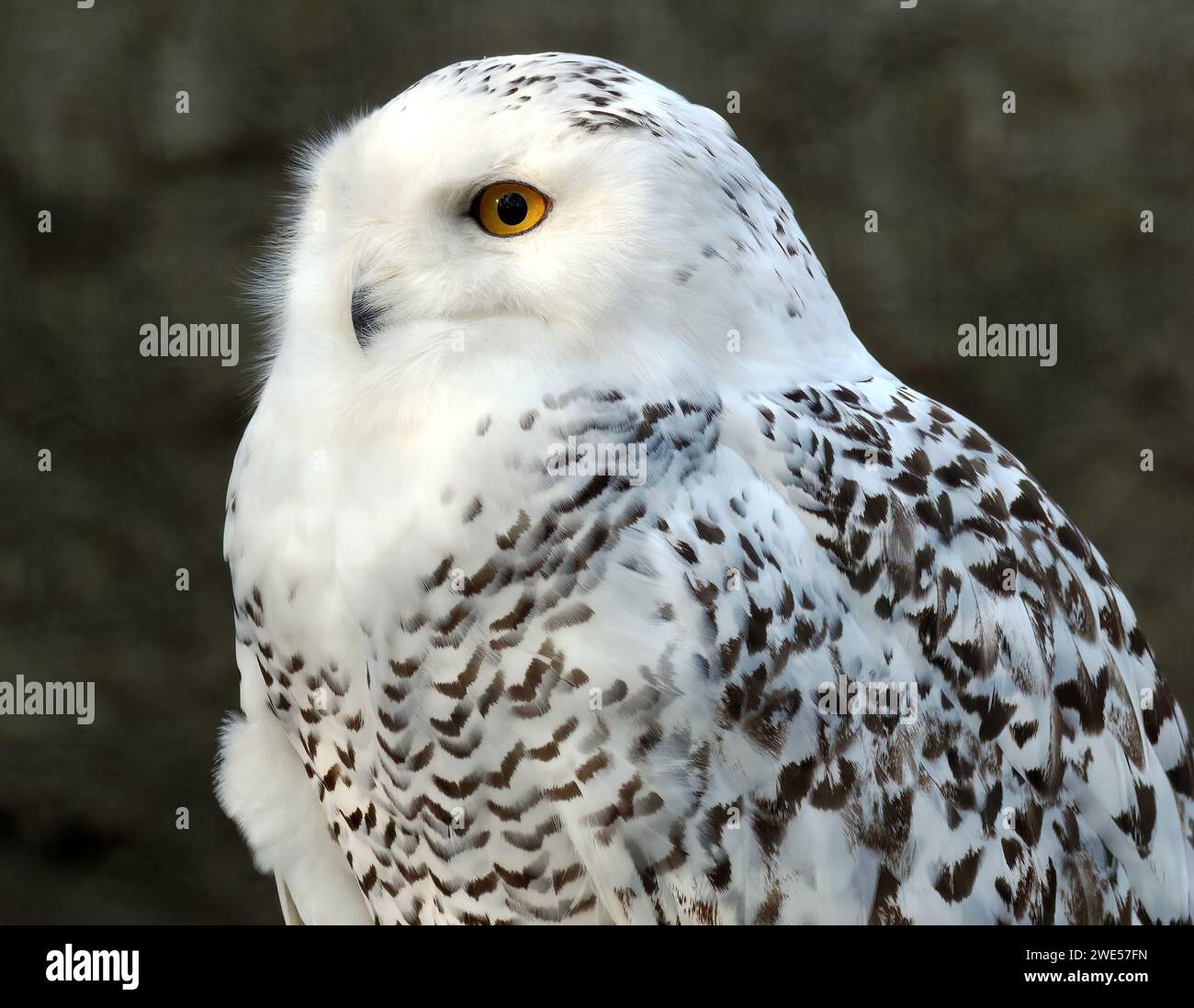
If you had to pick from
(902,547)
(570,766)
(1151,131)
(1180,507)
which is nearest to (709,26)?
(1151,131)

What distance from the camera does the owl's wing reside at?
114cm

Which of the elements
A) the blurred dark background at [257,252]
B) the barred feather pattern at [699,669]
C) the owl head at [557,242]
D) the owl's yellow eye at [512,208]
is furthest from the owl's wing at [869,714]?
the blurred dark background at [257,252]

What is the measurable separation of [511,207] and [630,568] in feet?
1.14

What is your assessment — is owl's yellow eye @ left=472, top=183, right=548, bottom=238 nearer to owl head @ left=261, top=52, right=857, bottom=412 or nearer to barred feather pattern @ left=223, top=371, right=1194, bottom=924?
owl head @ left=261, top=52, right=857, bottom=412

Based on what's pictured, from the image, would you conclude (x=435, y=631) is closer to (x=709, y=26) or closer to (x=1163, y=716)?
(x=1163, y=716)

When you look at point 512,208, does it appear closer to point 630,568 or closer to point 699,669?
point 630,568

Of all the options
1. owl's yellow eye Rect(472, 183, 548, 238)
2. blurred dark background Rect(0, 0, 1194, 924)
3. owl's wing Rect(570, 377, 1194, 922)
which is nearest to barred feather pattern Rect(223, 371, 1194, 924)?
owl's wing Rect(570, 377, 1194, 922)

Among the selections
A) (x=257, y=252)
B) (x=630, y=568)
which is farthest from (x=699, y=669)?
(x=257, y=252)

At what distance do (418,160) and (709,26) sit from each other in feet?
4.81

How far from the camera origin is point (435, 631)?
45.1 inches

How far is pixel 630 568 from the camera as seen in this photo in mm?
1123

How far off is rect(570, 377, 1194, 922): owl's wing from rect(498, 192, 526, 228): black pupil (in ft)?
0.87

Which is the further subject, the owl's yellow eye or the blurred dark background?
the blurred dark background

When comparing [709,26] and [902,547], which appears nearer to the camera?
[902,547]
